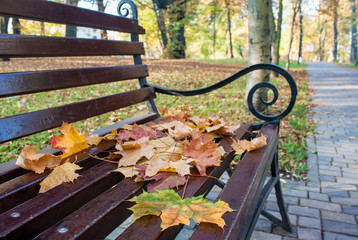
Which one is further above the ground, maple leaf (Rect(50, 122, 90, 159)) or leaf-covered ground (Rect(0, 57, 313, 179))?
maple leaf (Rect(50, 122, 90, 159))

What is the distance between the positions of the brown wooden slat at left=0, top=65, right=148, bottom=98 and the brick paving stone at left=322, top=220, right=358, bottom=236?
1712 millimetres

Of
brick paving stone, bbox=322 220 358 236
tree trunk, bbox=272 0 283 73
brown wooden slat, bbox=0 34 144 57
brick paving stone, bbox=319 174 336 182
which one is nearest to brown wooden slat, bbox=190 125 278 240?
brick paving stone, bbox=322 220 358 236

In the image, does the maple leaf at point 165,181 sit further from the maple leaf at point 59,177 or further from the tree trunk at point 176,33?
the tree trunk at point 176,33

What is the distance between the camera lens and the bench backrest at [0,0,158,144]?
121cm

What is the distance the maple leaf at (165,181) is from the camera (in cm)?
94

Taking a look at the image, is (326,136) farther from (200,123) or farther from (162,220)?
(162,220)

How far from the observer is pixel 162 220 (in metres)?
0.70

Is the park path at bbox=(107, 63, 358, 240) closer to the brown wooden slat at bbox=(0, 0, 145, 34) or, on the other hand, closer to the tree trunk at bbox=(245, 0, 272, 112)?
the tree trunk at bbox=(245, 0, 272, 112)

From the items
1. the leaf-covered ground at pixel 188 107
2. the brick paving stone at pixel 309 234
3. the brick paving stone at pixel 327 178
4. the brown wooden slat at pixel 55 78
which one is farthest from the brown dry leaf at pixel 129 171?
the brick paving stone at pixel 327 178

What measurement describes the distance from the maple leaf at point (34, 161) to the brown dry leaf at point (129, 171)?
11.7 inches

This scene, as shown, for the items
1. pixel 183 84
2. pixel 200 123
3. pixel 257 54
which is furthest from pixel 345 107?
pixel 200 123

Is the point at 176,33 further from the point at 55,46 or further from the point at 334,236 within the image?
the point at 334,236

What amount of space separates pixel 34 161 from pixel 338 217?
205cm

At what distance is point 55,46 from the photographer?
142cm
